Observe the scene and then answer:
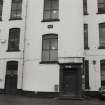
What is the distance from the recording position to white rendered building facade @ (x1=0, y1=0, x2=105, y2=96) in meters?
18.2

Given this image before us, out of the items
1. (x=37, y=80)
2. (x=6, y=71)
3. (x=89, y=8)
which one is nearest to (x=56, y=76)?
(x=37, y=80)

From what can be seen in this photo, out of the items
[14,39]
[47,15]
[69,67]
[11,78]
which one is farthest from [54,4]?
[11,78]

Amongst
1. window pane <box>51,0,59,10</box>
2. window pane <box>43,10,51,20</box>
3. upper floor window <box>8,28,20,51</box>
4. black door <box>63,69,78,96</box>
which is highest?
window pane <box>51,0,59,10</box>

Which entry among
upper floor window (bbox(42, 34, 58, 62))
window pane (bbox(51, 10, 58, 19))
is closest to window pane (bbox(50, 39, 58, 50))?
upper floor window (bbox(42, 34, 58, 62))

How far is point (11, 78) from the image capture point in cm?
2167

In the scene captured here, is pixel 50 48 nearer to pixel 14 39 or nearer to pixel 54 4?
pixel 54 4

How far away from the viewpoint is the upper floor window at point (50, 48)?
18969 millimetres

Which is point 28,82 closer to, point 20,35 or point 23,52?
point 23,52

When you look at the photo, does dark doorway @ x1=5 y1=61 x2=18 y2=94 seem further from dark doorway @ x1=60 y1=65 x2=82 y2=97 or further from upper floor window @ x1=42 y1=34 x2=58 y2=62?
dark doorway @ x1=60 y1=65 x2=82 y2=97

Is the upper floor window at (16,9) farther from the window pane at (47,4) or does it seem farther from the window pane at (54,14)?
the window pane at (54,14)

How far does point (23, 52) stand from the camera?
2141 cm

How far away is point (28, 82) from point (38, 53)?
292 cm

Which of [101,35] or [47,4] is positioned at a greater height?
[47,4]

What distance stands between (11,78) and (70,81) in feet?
23.0
